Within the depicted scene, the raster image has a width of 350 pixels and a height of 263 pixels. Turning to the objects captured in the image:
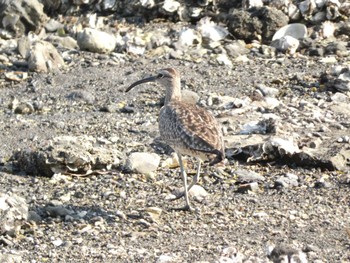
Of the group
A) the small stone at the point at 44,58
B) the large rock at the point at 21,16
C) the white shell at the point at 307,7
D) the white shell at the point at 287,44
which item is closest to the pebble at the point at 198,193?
the small stone at the point at 44,58

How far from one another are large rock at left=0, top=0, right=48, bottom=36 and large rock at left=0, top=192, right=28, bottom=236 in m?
6.32

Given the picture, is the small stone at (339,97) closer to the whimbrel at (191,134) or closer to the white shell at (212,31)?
the white shell at (212,31)

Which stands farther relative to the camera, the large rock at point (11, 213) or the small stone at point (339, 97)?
the small stone at point (339, 97)

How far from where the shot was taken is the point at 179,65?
12.8 meters

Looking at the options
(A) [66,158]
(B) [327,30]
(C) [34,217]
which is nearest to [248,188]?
(A) [66,158]

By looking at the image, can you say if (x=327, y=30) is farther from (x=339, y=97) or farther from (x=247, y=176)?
(x=247, y=176)

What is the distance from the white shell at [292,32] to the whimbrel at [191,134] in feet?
15.7

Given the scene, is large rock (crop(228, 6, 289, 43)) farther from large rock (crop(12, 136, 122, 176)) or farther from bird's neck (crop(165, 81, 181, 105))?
large rock (crop(12, 136, 122, 176))

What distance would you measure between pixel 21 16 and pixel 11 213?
6.75 metres

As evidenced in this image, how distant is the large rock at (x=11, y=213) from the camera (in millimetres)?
7738

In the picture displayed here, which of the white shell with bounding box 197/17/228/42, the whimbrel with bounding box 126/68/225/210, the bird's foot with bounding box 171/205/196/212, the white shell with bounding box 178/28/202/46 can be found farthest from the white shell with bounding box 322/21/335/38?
the bird's foot with bounding box 171/205/196/212

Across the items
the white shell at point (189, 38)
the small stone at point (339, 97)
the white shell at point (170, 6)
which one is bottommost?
the white shell at point (189, 38)

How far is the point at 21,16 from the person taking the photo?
559 inches

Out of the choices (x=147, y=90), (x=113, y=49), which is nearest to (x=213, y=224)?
(x=147, y=90)
